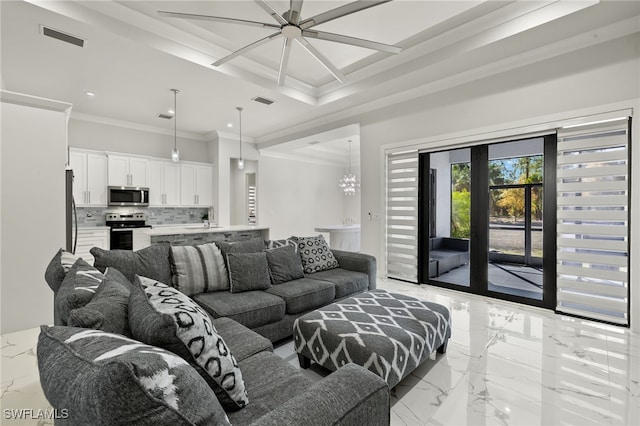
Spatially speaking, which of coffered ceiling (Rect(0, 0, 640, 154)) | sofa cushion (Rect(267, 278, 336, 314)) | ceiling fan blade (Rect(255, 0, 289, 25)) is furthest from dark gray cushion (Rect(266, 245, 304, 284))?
coffered ceiling (Rect(0, 0, 640, 154))

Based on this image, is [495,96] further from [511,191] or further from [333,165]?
[333,165]

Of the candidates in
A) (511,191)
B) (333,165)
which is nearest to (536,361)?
(511,191)

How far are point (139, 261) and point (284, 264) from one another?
1.33m

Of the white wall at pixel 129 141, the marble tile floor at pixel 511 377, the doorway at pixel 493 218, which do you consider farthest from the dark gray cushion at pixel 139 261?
the white wall at pixel 129 141

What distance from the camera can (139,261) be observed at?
249 centimetres

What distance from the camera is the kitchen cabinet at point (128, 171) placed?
5688 mm

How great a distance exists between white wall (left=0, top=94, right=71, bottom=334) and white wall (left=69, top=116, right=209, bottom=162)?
306 cm

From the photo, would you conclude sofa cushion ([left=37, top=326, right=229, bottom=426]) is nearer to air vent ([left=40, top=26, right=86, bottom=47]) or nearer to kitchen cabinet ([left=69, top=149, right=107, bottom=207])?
air vent ([left=40, top=26, right=86, bottom=47])

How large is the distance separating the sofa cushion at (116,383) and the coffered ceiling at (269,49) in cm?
307

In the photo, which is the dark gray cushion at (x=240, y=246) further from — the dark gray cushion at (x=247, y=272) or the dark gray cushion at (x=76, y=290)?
the dark gray cushion at (x=76, y=290)

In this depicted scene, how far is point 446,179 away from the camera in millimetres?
4469

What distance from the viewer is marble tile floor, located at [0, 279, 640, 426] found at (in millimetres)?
1771

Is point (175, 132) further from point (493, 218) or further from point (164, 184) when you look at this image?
point (493, 218)

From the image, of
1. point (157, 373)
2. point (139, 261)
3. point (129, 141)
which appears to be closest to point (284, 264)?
point (139, 261)
